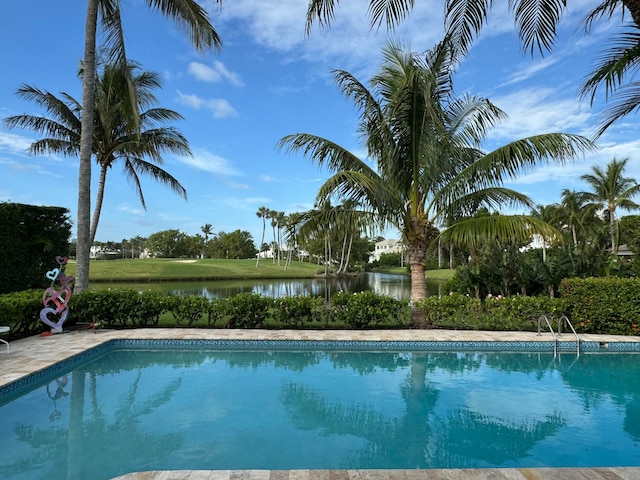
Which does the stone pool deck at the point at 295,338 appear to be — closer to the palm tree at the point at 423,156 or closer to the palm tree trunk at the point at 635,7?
the palm tree at the point at 423,156

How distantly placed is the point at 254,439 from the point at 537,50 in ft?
17.8

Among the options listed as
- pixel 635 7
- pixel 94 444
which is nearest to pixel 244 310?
pixel 94 444

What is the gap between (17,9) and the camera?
9.80 metres

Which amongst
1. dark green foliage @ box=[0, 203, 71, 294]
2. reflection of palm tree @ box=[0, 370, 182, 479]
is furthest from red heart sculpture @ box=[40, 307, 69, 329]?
reflection of palm tree @ box=[0, 370, 182, 479]

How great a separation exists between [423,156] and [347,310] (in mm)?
4186

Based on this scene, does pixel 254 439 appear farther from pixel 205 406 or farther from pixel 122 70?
pixel 122 70

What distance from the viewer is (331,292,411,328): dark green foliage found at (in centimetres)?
988

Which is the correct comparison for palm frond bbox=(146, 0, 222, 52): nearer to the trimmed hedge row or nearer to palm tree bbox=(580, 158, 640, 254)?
the trimmed hedge row

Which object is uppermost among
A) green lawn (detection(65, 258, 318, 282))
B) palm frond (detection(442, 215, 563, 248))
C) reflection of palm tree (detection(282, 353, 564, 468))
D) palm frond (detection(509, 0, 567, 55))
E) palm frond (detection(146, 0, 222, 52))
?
palm frond (detection(146, 0, 222, 52))

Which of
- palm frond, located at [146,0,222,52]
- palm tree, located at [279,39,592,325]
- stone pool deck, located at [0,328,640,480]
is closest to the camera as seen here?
stone pool deck, located at [0,328,640,480]

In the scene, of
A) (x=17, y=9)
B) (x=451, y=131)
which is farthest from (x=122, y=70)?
(x=451, y=131)

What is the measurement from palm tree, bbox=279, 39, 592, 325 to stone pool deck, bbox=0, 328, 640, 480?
5.91 ft

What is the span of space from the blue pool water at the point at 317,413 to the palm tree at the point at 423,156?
3.09m

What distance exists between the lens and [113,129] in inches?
529
